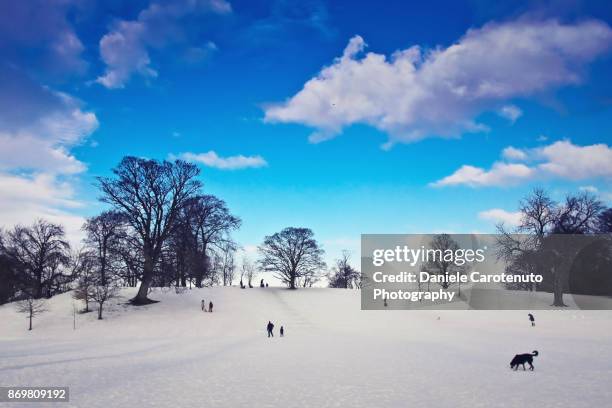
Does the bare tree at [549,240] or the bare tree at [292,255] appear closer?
the bare tree at [549,240]

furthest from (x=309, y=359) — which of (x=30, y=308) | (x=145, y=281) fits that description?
(x=30, y=308)

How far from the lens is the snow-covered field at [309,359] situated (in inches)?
504

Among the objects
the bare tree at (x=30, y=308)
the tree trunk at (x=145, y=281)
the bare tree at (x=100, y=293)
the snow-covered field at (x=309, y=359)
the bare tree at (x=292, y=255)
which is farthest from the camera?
the bare tree at (x=292, y=255)

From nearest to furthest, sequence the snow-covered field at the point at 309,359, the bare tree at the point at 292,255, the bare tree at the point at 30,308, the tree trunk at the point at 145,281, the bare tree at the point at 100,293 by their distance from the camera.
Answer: the snow-covered field at the point at 309,359 < the bare tree at the point at 30,308 < the bare tree at the point at 100,293 < the tree trunk at the point at 145,281 < the bare tree at the point at 292,255

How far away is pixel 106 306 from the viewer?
42.5 meters

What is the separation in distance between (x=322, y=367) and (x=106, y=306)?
32.0 metres

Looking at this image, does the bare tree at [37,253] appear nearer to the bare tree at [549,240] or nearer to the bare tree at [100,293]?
the bare tree at [100,293]

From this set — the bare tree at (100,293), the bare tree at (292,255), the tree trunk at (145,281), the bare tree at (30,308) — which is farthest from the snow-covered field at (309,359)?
the bare tree at (292,255)

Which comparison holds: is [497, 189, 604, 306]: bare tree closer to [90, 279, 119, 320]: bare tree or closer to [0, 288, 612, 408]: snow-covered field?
[0, 288, 612, 408]: snow-covered field

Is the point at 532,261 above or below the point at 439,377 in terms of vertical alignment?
above

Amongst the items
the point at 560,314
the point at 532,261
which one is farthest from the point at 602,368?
the point at 532,261

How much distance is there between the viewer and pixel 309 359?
21.2m

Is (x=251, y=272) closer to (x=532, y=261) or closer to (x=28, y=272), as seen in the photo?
(x=28, y=272)

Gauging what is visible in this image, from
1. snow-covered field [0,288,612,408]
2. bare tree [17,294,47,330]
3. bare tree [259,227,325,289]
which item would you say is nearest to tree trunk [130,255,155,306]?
snow-covered field [0,288,612,408]
